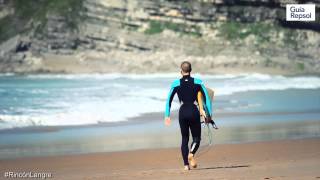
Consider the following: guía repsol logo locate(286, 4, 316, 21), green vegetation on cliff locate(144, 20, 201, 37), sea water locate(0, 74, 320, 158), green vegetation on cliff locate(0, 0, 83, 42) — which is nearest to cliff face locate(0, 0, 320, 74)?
green vegetation on cliff locate(144, 20, 201, 37)

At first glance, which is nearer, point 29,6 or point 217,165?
point 217,165

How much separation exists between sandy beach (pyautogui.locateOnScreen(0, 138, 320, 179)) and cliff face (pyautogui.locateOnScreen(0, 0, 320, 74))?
41824mm

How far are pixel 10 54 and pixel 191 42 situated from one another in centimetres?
1323

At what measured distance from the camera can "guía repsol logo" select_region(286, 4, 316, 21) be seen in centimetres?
5208

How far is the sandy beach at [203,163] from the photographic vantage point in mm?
7930

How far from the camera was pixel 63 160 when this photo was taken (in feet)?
33.4

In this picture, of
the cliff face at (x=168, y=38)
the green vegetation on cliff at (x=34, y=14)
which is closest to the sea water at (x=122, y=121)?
the cliff face at (x=168, y=38)

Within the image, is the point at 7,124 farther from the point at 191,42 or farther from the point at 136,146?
the point at 191,42

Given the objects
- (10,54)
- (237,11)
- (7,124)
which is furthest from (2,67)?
(7,124)

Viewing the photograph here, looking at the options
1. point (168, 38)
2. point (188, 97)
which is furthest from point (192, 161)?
point (168, 38)

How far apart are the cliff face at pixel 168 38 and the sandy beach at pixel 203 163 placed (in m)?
41.8

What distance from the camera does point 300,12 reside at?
178ft

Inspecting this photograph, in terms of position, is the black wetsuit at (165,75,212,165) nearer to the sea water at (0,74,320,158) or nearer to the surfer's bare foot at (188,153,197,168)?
the surfer's bare foot at (188,153,197,168)

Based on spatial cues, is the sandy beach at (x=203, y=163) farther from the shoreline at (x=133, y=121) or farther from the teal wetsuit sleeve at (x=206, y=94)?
the shoreline at (x=133, y=121)
